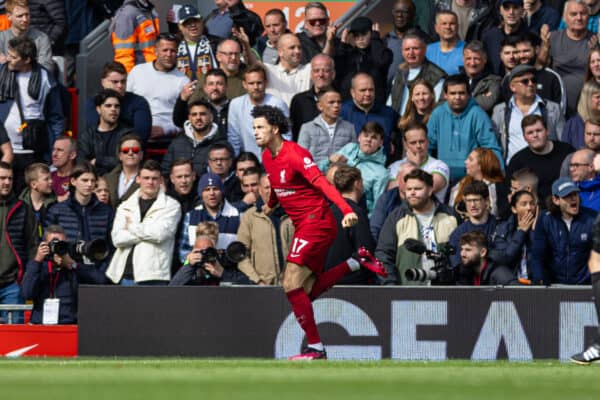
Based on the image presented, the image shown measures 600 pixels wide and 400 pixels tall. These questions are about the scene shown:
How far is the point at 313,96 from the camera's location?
15.2 m

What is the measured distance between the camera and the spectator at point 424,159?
13.8 m

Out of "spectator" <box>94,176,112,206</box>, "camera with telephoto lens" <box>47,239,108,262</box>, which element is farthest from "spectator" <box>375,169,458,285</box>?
"spectator" <box>94,176,112,206</box>

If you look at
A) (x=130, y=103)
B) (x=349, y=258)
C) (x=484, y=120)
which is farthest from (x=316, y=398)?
(x=130, y=103)

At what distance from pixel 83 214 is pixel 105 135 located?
157cm

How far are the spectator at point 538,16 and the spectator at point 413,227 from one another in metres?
3.98

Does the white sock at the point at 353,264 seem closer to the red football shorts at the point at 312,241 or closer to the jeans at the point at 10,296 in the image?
the red football shorts at the point at 312,241

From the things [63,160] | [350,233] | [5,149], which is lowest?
[350,233]

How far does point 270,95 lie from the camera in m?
15.2

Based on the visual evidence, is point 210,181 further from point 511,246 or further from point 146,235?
point 511,246

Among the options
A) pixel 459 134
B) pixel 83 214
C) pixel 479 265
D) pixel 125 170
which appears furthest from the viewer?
pixel 125 170

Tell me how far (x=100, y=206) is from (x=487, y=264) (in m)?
4.23

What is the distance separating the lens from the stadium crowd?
12.8 meters

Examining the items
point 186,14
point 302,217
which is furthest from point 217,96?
point 302,217

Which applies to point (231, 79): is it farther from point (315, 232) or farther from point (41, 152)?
point (315, 232)
